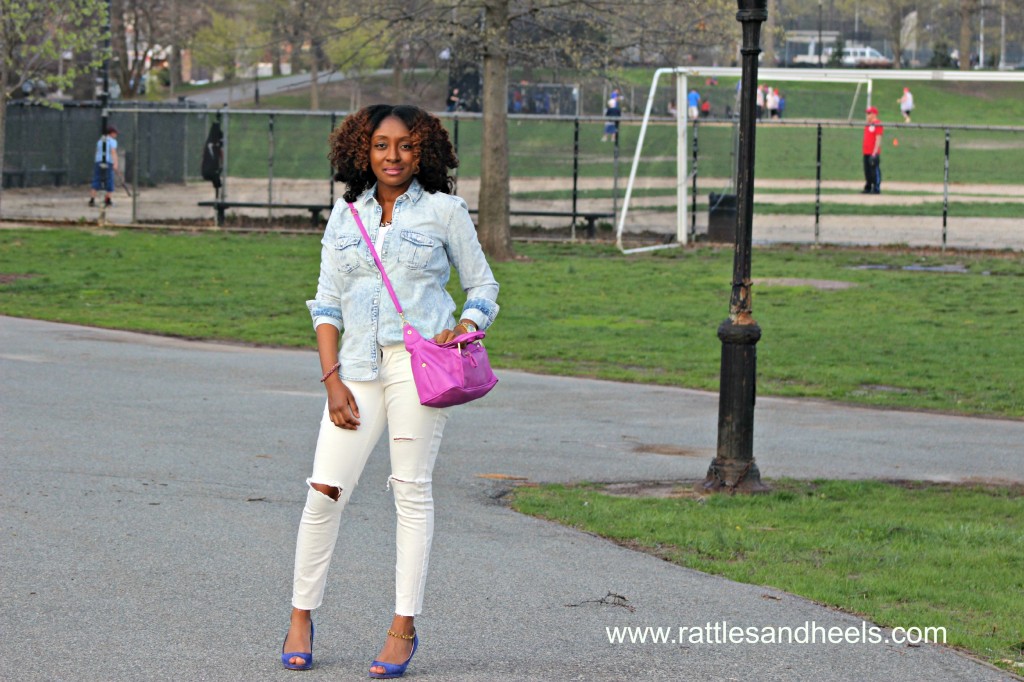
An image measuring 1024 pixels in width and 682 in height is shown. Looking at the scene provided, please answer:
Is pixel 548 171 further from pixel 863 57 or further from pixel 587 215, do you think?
pixel 863 57

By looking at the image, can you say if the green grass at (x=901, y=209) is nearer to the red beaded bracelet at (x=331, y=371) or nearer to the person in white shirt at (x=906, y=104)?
the person in white shirt at (x=906, y=104)

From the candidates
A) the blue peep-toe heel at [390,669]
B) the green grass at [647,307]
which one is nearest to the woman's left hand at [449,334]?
the blue peep-toe heel at [390,669]

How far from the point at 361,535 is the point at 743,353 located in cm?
267

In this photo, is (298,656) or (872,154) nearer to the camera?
(298,656)

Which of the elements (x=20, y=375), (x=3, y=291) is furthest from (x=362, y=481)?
(x=3, y=291)

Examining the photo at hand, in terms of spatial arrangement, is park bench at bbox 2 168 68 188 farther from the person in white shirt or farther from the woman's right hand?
the woman's right hand

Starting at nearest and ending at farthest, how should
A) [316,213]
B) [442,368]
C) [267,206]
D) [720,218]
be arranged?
[442,368]
[720,218]
[267,206]
[316,213]

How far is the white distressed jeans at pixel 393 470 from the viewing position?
15.1 feet

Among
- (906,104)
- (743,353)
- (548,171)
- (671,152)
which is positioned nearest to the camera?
(743,353)

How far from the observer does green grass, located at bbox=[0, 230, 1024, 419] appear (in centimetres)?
1323

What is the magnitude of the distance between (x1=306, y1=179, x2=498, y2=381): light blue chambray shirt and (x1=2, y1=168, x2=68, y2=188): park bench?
1204 inches

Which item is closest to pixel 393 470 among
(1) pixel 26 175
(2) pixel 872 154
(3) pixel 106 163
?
(3) pixel 106 163

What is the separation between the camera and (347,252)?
15.3 ft

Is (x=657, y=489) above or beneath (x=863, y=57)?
beneath
